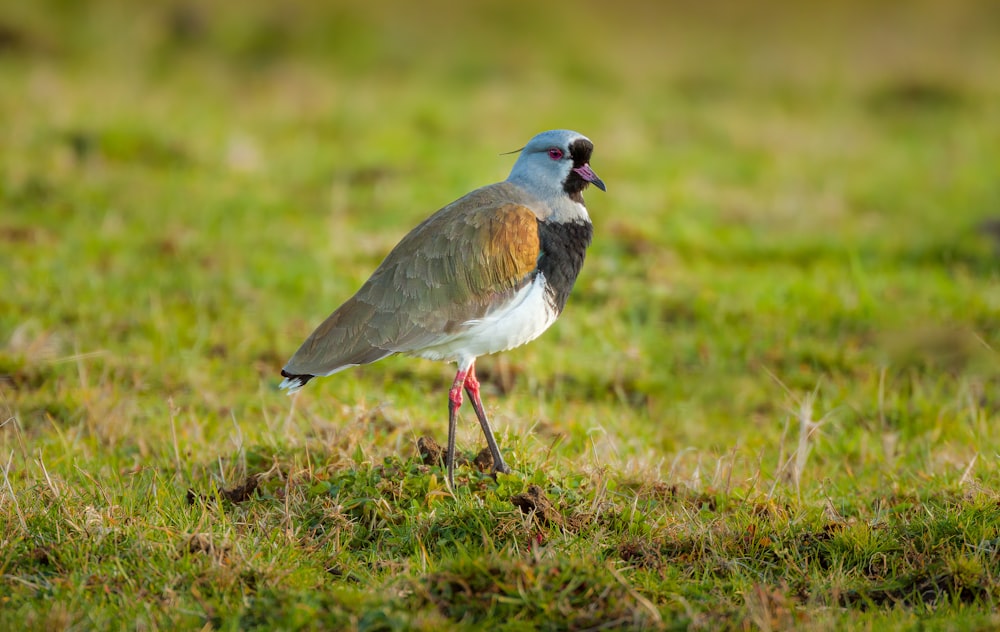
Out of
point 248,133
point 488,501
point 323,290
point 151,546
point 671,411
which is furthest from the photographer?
point 248,133

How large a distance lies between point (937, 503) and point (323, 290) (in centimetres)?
436

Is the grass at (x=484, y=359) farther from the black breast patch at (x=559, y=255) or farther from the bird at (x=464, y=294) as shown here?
the black breast patch at (x=559, y=255)

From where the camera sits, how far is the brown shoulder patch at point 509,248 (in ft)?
15.6

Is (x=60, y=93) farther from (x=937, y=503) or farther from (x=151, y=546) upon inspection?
(x=937, y=503)

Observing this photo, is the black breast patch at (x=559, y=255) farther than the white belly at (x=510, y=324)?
Yes

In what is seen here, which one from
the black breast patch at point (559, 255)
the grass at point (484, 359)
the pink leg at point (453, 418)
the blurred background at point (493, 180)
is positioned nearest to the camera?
the grass at point (484, 359)

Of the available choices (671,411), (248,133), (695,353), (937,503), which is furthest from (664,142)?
(937,503)

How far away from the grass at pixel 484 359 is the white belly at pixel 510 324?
42 centimetres

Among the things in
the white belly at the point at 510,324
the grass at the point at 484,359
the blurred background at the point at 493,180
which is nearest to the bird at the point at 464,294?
the white belly at the point at 510,324

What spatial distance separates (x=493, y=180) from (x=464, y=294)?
5.36 m

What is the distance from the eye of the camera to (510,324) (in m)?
4.71

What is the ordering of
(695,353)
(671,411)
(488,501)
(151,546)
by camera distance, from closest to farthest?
(151,546)
(488,501)
(671,411)
(695,353)

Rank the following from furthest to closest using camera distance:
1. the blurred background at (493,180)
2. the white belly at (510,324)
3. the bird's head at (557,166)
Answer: the blurred background at (493,180) → the bird's head at (557,166) → the white belly at (510,324)

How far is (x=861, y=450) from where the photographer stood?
562 centimetres
